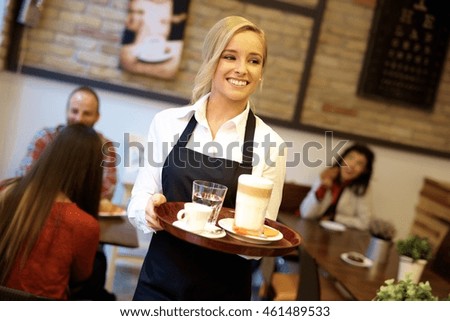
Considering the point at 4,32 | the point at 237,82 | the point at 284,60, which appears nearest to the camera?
the point at 237,82

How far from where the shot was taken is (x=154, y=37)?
4.27 metres

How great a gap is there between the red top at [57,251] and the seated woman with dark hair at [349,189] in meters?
2.08

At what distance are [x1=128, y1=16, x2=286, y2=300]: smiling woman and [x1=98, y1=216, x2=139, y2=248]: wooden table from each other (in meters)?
0.86

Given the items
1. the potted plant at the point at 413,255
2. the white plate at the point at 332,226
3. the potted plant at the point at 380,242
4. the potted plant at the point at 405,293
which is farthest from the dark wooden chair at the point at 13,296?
the white plate at the point at 332,226

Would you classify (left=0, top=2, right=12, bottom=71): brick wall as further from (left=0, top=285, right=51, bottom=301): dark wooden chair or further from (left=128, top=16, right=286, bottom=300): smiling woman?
(left=0, top=285, right=51, bottom=301): dark wooden chair

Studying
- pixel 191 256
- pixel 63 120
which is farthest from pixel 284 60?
pixel 191 256

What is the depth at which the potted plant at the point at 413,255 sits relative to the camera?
260 cm

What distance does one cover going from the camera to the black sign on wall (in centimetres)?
454

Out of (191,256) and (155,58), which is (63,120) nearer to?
(155,58)

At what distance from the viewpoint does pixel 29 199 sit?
2.01 metres

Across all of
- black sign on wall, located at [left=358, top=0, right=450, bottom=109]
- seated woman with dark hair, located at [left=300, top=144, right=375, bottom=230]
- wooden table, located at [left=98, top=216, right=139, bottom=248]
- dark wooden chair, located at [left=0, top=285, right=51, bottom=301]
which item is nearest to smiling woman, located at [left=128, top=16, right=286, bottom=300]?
dark wooden chair, located at [left=0, top=285, right=51, bottom=301]

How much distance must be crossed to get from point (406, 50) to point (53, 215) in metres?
3.41

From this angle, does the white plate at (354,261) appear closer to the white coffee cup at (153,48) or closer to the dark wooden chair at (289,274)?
the dark wooden chair at (289,274)
